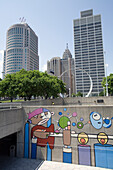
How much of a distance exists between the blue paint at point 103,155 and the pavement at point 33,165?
627 mm

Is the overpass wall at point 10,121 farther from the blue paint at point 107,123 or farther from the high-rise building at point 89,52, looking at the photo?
the high-rise building at point 89,52

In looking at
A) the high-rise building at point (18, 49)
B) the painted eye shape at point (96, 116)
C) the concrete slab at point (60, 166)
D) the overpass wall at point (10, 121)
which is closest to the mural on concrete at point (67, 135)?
the painted eye shape at point (96, 116)

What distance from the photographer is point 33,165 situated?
12180mm

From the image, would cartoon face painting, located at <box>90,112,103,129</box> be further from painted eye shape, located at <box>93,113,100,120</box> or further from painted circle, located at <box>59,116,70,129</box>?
painted circle, located at <box>59,116,70,129</box>

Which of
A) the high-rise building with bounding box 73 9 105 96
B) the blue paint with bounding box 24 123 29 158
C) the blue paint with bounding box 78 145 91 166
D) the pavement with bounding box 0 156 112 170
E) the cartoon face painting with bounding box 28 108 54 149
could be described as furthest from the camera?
the high-rise building with bounding box 73 9 105 96

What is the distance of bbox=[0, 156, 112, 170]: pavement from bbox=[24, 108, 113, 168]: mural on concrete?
0.50m

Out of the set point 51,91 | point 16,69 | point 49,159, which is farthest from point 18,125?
point 16,69

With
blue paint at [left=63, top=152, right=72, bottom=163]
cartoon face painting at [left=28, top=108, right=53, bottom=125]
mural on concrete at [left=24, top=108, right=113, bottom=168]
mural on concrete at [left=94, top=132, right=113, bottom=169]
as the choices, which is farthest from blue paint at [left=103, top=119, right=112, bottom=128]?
cartoon face painting at [left=28, top=108, right=53, bottom=125]

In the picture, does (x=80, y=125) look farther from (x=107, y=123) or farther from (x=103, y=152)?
(x=103, y=152)

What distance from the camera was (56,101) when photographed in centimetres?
3250

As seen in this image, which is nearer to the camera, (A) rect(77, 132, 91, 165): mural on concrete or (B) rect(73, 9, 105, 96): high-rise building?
(A) rect(77, 132, 91, 165): mural on concrete

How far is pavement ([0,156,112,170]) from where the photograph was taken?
1163cm

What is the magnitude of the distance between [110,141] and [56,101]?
21.5 meters

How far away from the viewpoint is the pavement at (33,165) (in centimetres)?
1163
